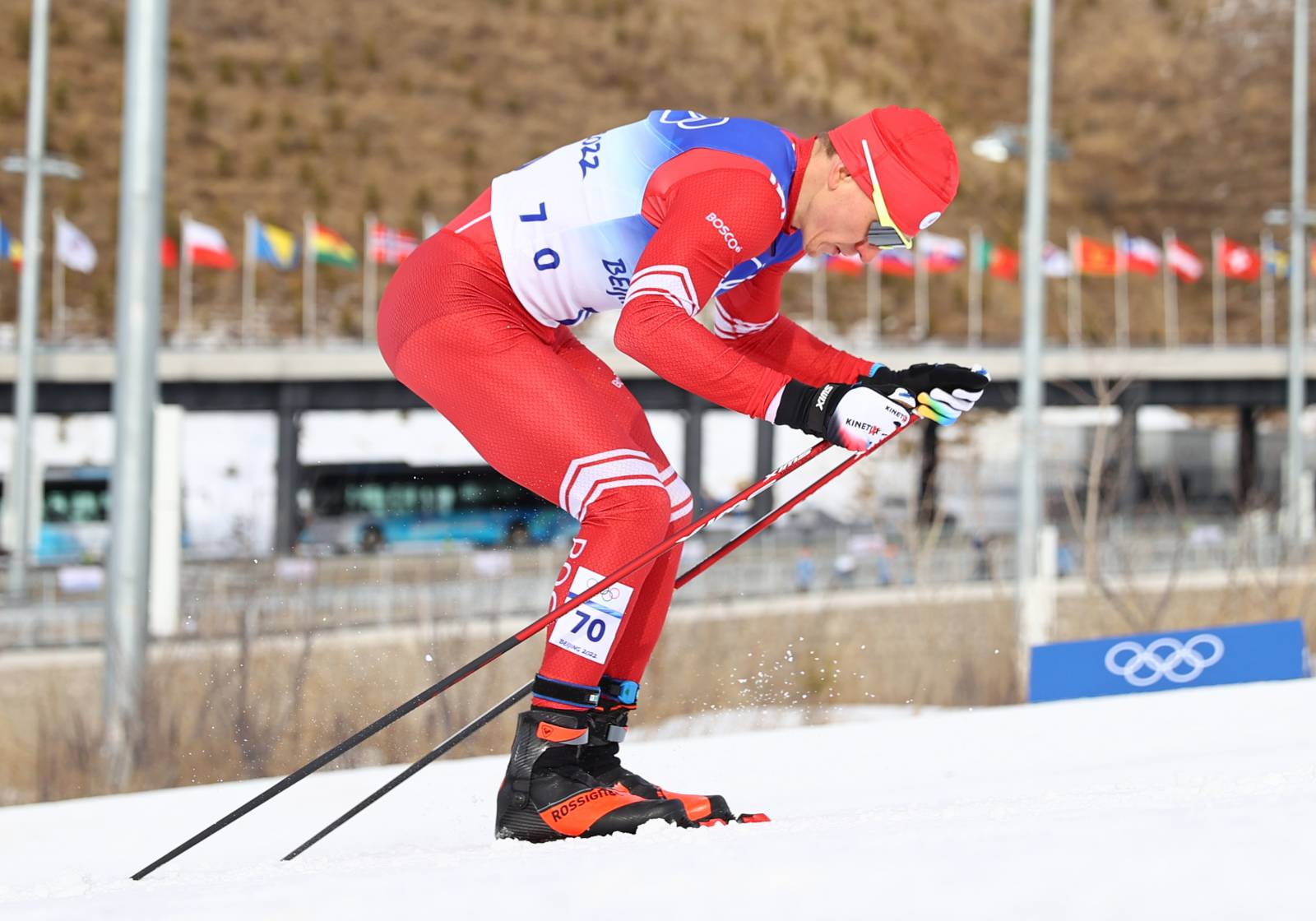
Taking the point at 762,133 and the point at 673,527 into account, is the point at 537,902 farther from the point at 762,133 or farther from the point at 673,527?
the point at 762,133

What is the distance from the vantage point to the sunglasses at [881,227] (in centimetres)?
314

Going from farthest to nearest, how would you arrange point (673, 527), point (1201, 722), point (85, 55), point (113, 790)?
point (85, 55) < point (113, 790) < point (1201, 722) < point (673, 527)

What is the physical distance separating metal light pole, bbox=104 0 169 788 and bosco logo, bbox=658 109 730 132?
15.8 ft

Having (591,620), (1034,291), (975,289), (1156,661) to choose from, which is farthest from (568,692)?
(975,289)

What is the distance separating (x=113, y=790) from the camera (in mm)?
6941

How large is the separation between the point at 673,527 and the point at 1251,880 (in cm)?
171

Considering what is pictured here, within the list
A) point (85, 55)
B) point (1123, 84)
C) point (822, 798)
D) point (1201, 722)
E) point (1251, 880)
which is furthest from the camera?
point (1123, 84)

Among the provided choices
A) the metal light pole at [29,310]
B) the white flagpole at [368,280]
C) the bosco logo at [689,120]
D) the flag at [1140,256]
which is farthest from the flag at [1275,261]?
the bosco logo at [689,120]

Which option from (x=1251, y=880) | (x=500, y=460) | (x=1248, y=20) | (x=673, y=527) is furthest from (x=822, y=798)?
(x=1248, y=20)

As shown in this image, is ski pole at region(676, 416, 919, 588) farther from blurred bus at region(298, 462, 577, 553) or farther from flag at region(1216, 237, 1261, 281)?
flag at region(1216, 237, 1261, 281)

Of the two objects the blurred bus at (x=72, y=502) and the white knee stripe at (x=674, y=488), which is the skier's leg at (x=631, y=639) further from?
the blurred bus at (x=72, y=502)

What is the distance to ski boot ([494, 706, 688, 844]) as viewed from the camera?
3137 mm

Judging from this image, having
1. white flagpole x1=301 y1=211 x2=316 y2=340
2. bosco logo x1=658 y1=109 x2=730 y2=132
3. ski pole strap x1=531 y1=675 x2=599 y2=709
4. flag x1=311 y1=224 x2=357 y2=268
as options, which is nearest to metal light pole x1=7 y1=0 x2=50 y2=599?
flag x1=311 y1=224 x2=357 y2=268

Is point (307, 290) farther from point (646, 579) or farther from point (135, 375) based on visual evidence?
point (646, 579)
